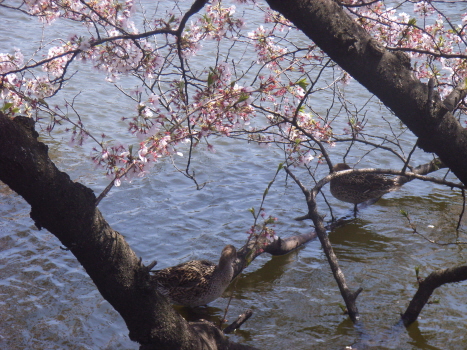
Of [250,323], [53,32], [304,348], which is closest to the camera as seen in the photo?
[304,348]

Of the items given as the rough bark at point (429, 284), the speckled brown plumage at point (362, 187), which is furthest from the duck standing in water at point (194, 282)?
the speckled brown plumage at point (362, 187)

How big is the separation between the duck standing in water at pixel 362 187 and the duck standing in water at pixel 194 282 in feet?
9.07

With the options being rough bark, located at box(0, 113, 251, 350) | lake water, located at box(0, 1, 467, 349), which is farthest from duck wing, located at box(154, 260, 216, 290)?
rough bark, located at box(0, 113, 251, 350)

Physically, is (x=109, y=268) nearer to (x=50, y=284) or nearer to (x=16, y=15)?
(x=50, y=284)

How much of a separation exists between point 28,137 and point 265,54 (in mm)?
4419

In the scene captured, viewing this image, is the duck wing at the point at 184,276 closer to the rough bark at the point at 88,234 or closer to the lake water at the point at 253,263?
the lake water at the point at 253,263

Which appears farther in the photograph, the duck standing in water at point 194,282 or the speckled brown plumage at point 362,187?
the speckled brown plumage at point 362,187

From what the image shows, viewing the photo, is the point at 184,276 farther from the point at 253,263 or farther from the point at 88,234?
the point at 88,234

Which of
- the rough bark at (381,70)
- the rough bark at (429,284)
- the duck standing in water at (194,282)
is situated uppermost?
the rough bark at (381,70)

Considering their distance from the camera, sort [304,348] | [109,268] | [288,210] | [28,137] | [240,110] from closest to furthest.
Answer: [28,137] → [109,268] → [240,110] → [304,348] → [288,210]

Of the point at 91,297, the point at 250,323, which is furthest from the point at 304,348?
the point at 91,297

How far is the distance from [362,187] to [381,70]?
4413mm

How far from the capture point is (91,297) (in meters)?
5.20

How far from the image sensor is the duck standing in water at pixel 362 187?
7.27 metres
